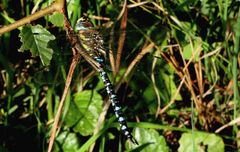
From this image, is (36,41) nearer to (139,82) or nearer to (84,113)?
(84,113)

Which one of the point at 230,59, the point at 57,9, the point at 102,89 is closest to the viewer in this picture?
the point at 57,9

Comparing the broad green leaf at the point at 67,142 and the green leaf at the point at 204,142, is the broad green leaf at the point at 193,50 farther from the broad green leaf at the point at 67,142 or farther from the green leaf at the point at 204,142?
the broad green leaf at the point at 67,142

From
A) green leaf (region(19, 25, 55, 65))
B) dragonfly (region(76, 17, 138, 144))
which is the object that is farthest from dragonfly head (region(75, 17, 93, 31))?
green leaf (region(19, 25, 55, 65))

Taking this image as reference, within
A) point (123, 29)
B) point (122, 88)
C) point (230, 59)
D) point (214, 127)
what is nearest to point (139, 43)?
point (123, 29)

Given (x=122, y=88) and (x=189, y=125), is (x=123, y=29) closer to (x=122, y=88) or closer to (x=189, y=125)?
(x=122, y=88)

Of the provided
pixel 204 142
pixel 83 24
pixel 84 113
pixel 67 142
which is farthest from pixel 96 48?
pixel 204 142

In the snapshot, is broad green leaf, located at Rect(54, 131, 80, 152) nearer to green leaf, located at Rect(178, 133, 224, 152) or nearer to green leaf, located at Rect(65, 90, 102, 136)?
green leaf, located at Rect(65, 90, 102, 136)

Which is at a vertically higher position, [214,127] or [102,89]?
[102,89]
